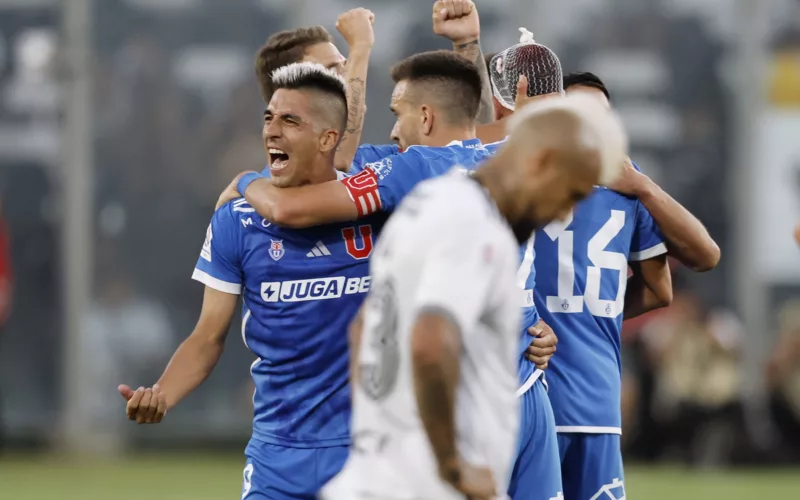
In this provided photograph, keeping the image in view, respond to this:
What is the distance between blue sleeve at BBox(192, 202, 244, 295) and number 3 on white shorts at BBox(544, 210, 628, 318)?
1.45 meters

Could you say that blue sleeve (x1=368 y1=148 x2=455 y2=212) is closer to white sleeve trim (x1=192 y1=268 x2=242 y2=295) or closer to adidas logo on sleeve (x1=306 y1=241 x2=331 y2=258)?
adidas logo on sleeve (x1=306 y1=241 x2=331 y2=258)

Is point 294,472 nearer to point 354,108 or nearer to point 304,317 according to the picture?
point 304,317

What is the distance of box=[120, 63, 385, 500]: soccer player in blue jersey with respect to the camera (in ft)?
17.1

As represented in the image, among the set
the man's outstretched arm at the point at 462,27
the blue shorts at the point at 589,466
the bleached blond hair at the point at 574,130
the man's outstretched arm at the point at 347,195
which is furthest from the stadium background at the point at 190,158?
the bleached blond hair at the point at 574,130

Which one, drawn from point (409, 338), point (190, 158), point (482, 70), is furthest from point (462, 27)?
point (190, 158)

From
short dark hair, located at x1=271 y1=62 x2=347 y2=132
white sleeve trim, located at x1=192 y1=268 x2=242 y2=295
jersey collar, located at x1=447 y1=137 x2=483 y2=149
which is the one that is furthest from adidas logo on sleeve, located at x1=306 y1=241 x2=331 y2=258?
jersey collar, located at x1=447 y1=137 x2=483 y2=149

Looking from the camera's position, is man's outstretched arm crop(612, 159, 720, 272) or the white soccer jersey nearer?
the white soccer jersey

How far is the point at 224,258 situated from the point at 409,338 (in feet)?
6.46

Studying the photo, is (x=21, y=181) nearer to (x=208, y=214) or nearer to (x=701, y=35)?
(x=208, y=214)

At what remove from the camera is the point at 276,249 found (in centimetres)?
528

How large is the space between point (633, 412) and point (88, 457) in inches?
225

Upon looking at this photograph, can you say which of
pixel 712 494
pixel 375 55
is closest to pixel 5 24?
pixel 375 55

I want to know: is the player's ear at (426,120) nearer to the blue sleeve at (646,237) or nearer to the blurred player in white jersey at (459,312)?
the blue sleeve at (646,237)

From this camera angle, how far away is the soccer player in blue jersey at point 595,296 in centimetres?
605
